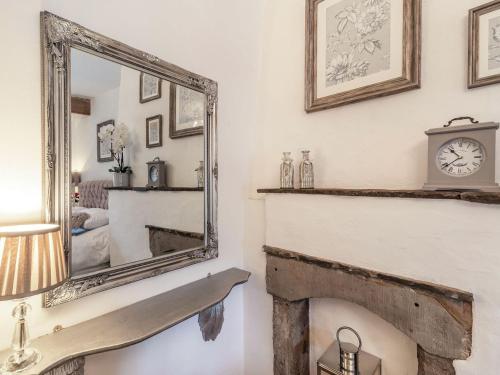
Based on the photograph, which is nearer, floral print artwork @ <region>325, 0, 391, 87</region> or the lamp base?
the lamp base

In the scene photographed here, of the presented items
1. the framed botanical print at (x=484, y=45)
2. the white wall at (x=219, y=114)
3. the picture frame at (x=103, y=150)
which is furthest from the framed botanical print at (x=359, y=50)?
the picture frame at (x=103, y=150)

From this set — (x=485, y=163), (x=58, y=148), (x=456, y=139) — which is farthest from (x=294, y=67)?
(x=58, y=148)

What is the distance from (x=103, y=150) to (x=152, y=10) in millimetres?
703

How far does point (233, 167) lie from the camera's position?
165cm

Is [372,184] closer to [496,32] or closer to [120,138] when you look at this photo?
[496,32]

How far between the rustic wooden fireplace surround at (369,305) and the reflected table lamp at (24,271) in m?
1.01

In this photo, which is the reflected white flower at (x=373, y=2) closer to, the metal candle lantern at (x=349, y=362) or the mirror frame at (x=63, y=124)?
the mirror frame at (x=63, y=124)

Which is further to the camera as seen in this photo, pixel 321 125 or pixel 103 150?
pixel 321 125

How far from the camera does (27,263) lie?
0.72m

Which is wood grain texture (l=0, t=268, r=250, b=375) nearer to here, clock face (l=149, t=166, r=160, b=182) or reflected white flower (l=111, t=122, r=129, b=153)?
clock face (l=149, t=166, r=160, b=182)

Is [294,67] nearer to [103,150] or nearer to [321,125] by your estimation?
[321,125]

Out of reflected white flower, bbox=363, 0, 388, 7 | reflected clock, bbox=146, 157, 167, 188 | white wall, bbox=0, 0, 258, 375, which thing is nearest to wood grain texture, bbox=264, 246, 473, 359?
white wall, bbox=0, 0, 258, 375

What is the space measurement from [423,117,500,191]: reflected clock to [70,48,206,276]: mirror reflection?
1.10m

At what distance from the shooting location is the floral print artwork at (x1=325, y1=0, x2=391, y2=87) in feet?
4.00
